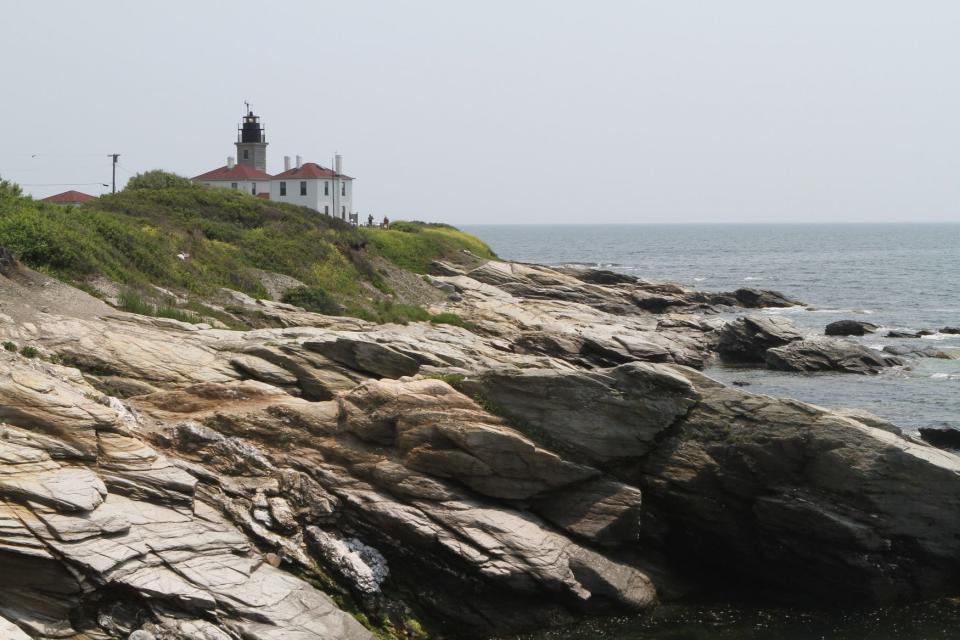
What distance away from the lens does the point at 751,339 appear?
183 ft

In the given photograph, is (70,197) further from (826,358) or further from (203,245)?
(826,358)

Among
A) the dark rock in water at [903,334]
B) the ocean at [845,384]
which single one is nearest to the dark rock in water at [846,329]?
the ocean at [845,384]

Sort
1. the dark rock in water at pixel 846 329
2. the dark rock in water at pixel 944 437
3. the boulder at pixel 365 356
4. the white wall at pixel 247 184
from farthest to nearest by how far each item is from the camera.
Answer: the white wall at pixel 247 184 → the dark rock in water at pixel 846 329 → the dark rock in water at pixel 944 437 → the boulder at pixel 365 356

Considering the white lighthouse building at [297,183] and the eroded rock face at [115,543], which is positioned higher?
the white lighthouse building at [297,183]

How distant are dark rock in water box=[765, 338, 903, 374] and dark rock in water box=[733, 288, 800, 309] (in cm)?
2943

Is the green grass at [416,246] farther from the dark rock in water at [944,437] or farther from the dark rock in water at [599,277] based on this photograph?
the dark rock in water at [944,437]

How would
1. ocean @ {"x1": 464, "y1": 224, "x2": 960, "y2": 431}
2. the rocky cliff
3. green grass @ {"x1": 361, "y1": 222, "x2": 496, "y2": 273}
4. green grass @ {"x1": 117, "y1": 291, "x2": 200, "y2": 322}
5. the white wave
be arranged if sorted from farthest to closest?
1. green grass @ {"x1": 361, "y1": 222, "x2": 496, "y2": 273}
2. the white wave
3. ocean @ {"x1": 464, "y1": 224, "x2": 960, "y2": 431}
4. green grass @ {"x1": 117, "y1": 291, "x2": 200, "y2": 322}
5. the rocky cliff

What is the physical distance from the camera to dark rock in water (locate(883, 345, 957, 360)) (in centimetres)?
5625

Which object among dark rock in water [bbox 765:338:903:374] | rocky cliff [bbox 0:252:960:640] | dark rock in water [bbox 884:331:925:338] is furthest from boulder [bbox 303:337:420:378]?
dark rock in water [bbox 884:331:925:338]

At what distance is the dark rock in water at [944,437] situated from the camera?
3462 cm

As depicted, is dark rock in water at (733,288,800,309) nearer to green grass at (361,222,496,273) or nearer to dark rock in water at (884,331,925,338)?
dark rock in water at (884,331,925,338)

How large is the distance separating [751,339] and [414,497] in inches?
1505

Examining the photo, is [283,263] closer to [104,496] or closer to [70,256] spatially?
[70,256]

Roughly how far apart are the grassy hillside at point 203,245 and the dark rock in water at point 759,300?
2630cm
